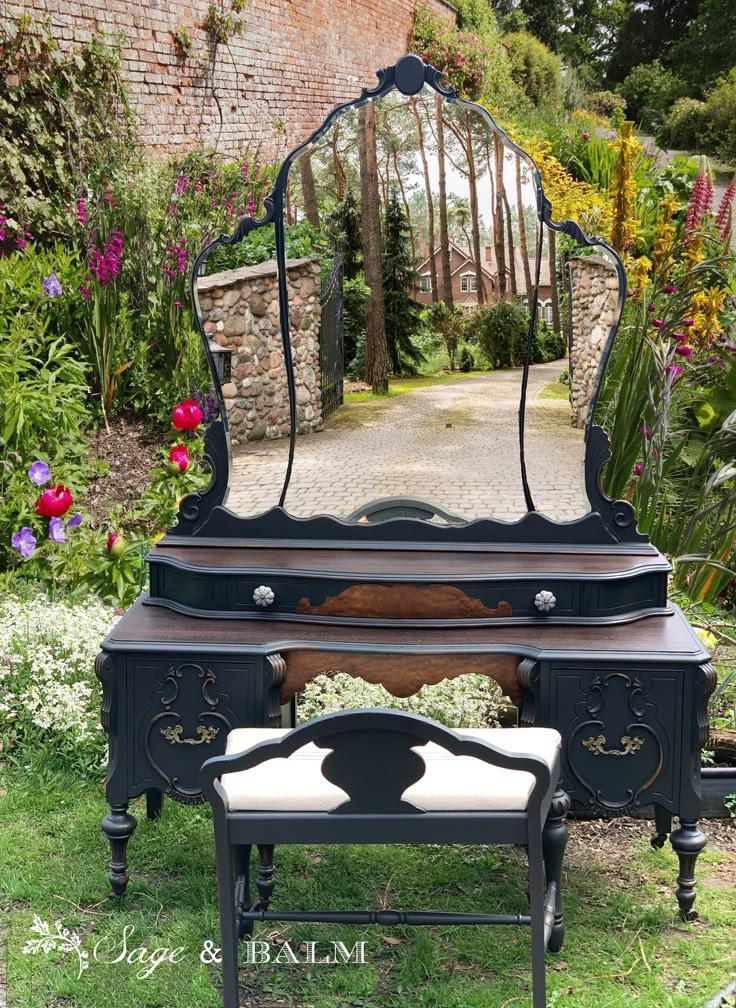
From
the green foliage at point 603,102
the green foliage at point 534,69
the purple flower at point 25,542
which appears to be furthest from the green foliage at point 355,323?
the green foliage at point 603,102

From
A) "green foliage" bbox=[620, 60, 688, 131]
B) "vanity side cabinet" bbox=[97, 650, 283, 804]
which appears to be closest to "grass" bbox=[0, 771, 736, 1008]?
"vanity side cabinet" bbox=[97, 650, 283, 804]

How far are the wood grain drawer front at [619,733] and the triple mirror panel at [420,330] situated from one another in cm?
54

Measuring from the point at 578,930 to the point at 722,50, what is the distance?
1128 inches

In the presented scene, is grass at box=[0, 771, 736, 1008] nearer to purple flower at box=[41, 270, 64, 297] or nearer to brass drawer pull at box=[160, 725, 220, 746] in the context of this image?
brass drawer pull at box=[160, 725, 220, 746]

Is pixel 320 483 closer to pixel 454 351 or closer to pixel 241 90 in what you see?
pixel 454 351

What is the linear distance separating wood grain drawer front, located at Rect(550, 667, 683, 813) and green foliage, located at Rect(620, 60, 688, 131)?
25489mm

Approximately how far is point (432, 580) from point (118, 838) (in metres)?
1.09

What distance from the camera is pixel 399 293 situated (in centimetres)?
299

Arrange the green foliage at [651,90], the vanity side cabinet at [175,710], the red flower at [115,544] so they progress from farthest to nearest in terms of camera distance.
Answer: the green foliage at [651,90]
the red flower at [115,544]
the vanity side cabinet at [175,710]

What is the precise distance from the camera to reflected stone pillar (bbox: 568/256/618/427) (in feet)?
9.18

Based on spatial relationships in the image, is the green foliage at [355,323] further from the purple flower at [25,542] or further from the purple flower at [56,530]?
the purple flower at [25,542]

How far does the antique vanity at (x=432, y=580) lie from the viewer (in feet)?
8.48

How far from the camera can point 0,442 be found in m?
4.77

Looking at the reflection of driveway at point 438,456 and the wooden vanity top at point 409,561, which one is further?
the reflection of driveway at point 438,456
